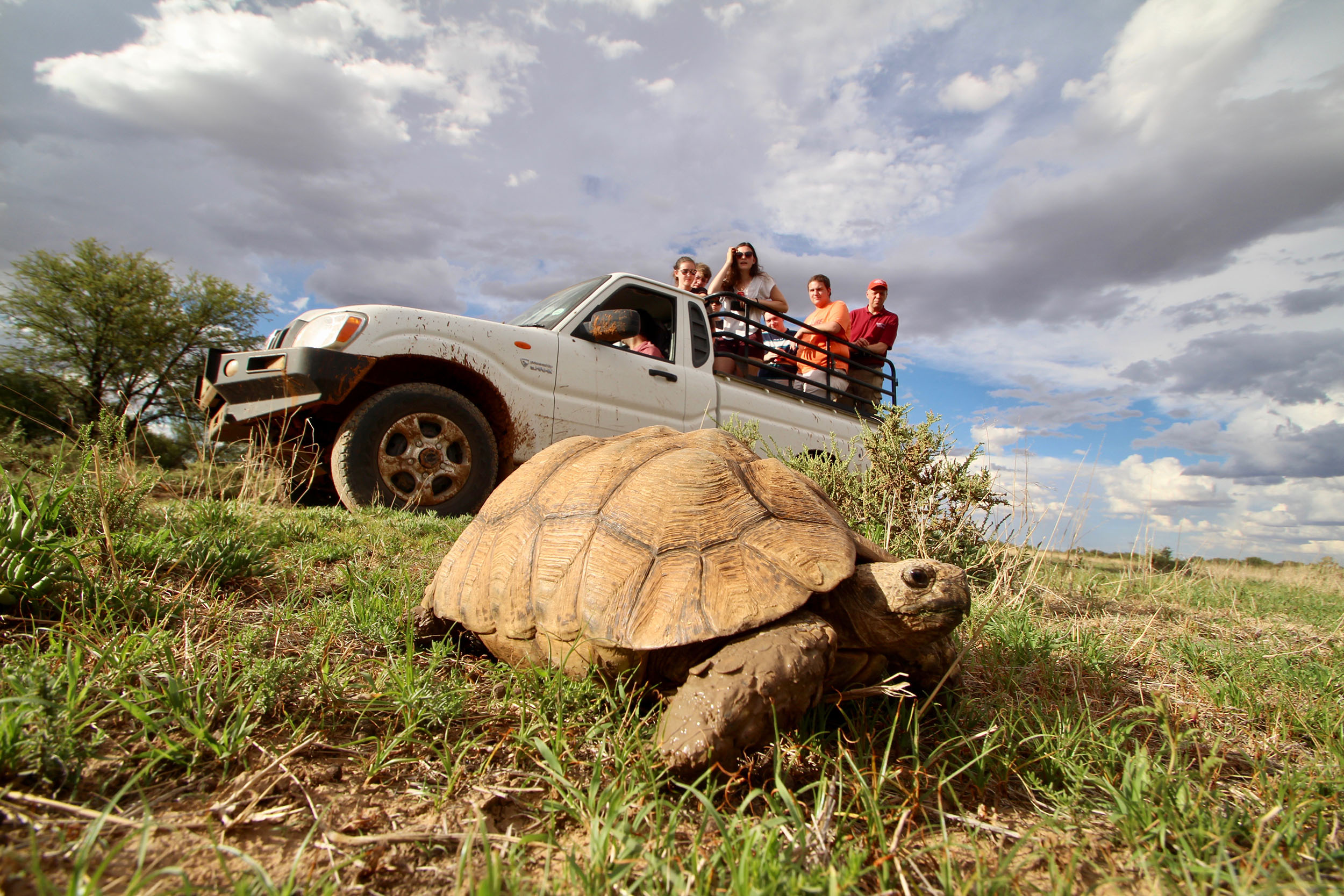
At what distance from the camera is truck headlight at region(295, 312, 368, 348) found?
4402 millimetres

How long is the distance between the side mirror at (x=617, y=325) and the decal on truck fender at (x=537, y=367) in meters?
0.70

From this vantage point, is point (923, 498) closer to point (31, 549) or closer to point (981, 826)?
point (981, 826)

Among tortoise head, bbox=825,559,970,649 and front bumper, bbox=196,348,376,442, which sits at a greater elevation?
front bumper, bbox=196,348,376,442

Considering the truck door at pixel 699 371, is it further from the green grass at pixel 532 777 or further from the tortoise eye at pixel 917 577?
the tortoise eye at pixel 917 577

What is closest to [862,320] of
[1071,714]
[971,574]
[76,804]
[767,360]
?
[767,360]

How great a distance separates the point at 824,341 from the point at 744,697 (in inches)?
267

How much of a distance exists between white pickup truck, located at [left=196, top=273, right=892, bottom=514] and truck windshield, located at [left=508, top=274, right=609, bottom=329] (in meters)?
0.02

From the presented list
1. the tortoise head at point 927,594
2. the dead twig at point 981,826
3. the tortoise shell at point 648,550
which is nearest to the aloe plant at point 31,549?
the tortoise shell at point 648,550

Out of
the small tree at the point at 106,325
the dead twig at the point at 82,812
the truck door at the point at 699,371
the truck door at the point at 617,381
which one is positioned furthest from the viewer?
the small tree at the point at 106,325

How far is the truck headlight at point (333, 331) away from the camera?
4402 millimetres

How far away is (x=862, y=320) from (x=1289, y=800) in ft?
24.8

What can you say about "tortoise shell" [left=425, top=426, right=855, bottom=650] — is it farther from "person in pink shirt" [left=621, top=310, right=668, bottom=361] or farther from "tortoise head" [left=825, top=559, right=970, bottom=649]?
"person in pink shirt" [left=621, top=310, right=668, bottom=361]

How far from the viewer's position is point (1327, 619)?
5.27 metres

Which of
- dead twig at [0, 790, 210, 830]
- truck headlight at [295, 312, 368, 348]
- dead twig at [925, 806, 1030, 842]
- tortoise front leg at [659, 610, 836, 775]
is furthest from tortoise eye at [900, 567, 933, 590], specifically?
truck headlight at [295, 312, 368, 348]
